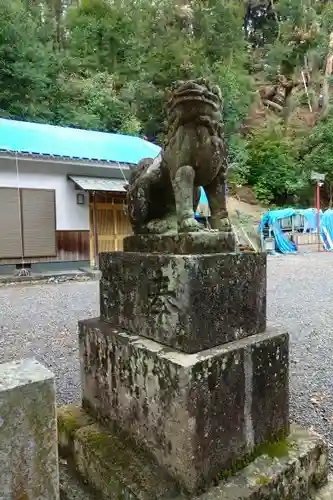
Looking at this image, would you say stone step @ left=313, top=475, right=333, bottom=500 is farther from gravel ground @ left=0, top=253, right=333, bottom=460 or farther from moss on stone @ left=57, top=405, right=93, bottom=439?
moss on stone @ left=57, top=405, right=93, bottom=439

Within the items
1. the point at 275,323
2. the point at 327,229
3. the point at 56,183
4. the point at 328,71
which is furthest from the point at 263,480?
the point at 328,71

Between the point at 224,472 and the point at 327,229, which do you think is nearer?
the point at 224,472

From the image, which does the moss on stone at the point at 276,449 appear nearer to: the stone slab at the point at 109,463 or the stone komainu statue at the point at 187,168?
the stone slab at the point at 109,463

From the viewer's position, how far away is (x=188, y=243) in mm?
1509

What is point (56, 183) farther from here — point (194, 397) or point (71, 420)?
point (194, 397)

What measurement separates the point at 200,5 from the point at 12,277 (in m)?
19.1

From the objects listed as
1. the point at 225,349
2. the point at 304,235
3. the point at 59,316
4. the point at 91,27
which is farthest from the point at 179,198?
the point at 91,27

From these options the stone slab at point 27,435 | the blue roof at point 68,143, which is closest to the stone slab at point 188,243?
the stone slab at point 27,435

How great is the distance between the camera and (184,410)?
136cm

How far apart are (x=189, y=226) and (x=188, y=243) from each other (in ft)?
0.35

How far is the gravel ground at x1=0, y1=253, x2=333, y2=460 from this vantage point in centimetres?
284

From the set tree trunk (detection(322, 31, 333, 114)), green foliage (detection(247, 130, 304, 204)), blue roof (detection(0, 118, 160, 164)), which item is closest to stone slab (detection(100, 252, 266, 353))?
blue roof (detection(0, 118, 160, 164))

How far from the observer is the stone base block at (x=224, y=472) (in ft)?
4.63

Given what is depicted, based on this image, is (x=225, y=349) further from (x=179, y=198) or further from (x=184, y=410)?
(x=179, y=198)
